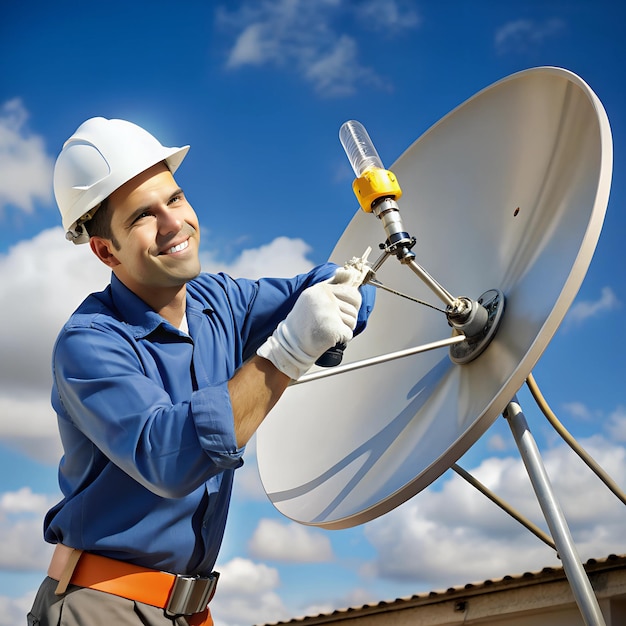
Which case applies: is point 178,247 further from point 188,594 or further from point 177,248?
point 188,594

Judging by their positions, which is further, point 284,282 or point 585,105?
point 284,282

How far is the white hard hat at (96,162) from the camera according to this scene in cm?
322

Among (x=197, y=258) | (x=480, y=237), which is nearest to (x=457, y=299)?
(x=480, y=237)

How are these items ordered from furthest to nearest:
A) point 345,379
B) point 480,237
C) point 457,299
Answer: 1. point 345,379
2. point 480,237
3. point 457,299

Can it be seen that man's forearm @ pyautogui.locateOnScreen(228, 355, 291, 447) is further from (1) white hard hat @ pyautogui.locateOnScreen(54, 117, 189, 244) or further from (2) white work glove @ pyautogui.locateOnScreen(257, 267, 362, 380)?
(1) white hard hat @ pyautogui.locateOnScreen(54, 117, 189, 244)

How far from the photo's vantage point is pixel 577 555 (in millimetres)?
3420

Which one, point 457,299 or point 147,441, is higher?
point 457,299

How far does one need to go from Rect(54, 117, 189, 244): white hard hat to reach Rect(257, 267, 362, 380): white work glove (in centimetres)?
93

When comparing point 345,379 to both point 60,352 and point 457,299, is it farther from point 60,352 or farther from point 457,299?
point 60,352

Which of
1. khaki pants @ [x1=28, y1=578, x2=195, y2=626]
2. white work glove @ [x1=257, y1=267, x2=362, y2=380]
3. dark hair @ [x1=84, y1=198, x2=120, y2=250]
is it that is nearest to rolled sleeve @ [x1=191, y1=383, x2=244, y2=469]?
white work glove @ [x1=257, y1=267, x2=362, y2=380]

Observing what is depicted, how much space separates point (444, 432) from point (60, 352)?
1583 mm

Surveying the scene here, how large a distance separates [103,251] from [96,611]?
52.8 inches

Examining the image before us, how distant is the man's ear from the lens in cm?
333

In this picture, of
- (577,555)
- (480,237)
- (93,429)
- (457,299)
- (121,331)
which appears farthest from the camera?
(480,237)
